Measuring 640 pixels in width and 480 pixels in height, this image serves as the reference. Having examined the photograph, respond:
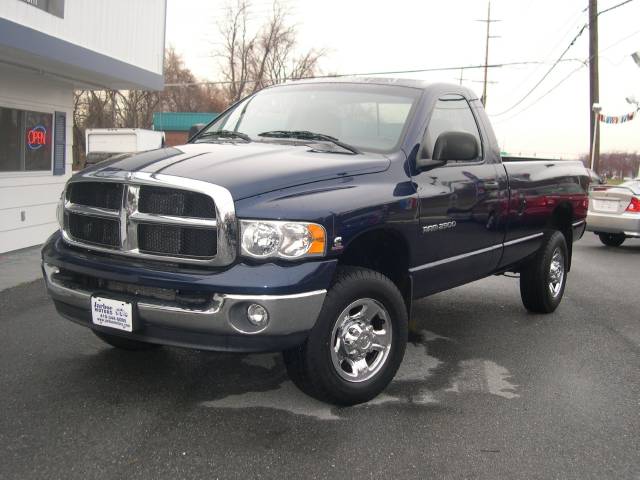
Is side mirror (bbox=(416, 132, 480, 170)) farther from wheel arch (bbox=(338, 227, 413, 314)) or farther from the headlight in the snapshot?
the headlight

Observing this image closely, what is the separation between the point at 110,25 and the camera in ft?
34.0


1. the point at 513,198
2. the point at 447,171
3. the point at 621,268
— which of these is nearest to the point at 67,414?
the point at 447,171

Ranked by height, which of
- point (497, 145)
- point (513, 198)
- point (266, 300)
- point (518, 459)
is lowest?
point (518, 459)

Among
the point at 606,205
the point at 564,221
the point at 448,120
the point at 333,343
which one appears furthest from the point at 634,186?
the point at 333,343

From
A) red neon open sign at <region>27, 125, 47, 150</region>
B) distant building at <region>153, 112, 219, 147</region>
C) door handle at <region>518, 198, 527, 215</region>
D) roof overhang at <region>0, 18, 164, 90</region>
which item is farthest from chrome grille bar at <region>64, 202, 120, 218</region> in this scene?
distant building at <region>153, 112, 219, 147</region>

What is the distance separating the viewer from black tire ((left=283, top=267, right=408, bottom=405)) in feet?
11.3

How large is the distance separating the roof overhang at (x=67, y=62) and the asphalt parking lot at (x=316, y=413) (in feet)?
13.2

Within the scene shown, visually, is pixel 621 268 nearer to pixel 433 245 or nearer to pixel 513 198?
pixel 513 198

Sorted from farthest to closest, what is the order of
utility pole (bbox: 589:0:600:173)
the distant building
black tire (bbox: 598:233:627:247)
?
the distant building < utility pole (bbox: 589:0:600:173) < black tire (bbox: 598:233:627:247)

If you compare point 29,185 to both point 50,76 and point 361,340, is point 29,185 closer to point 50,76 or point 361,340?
point 50,76

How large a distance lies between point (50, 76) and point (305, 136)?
728 centimetres

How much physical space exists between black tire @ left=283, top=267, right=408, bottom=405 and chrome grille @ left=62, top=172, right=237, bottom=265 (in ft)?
2.15

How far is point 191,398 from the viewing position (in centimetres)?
387

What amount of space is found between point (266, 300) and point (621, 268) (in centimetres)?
843
